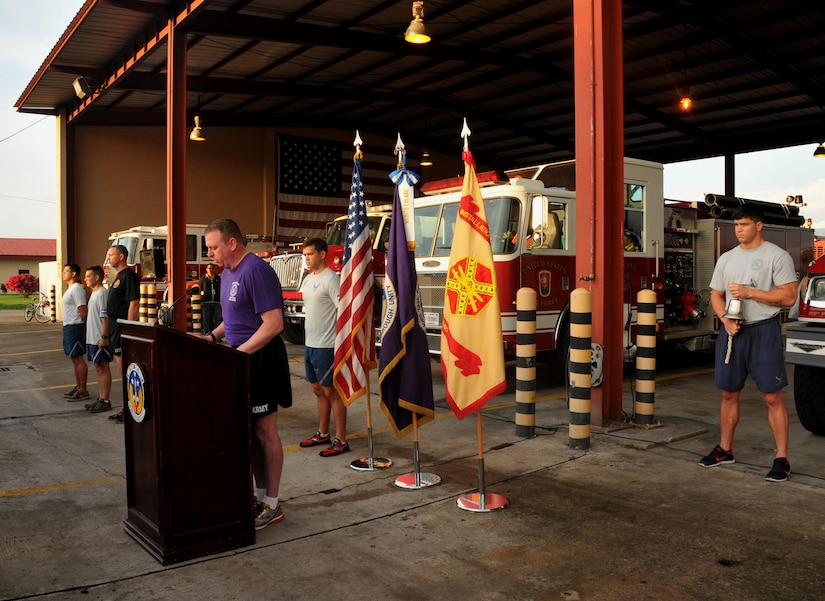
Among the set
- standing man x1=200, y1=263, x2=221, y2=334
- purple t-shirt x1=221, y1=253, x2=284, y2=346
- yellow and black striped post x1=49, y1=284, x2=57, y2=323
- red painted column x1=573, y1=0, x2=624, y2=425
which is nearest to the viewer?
purple t-shirt x1=221, y1=253, x2=284, y2=346

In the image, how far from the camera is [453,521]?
4531 mm

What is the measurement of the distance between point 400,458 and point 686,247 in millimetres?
6754

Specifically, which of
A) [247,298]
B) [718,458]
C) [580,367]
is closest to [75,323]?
[247,298]

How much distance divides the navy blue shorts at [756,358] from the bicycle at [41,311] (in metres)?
23.6

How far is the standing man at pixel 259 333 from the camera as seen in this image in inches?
172

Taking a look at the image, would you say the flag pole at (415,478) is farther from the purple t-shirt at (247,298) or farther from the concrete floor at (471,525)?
the purple t-shirt at (247,298)

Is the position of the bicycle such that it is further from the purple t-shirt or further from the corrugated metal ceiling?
the purple t-shirt

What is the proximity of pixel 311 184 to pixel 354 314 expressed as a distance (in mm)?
21584

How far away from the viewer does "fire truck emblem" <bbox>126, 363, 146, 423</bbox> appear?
3.96 metres

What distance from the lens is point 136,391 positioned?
4078mm

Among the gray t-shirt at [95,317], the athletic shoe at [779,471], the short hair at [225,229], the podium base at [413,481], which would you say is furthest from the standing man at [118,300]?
the athletic shoe at [779,471]

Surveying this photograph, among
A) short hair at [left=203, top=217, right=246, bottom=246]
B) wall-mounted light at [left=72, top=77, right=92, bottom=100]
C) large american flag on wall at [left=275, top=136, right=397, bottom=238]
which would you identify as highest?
wall-mounted light at [left=72, top=77, right=92, bottom=100]

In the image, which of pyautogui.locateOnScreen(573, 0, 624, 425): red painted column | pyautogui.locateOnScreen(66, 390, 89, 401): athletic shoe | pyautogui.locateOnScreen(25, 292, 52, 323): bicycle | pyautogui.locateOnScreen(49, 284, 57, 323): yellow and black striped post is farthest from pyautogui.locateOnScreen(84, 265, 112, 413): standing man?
pyautogui.locateOnScreen(25, 292, 52, 323): bicycle

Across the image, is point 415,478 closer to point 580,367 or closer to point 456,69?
point 580,367
